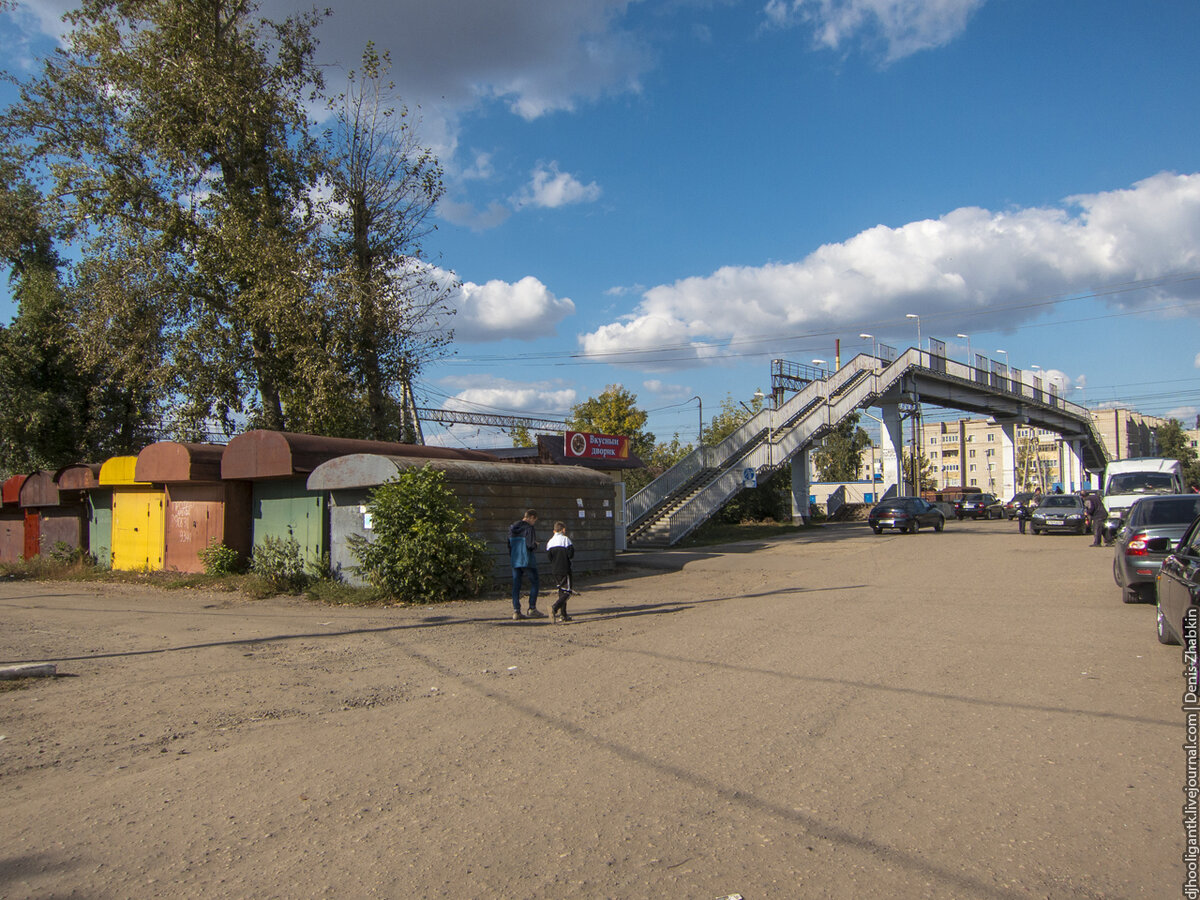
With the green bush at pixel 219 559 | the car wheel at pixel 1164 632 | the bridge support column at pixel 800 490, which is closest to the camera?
the car wheel at pixel 1164 632

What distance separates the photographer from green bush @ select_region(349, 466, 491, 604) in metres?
14.2

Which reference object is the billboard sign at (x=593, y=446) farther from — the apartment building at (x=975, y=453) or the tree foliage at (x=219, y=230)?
the apartment building at (x=975, y=453)

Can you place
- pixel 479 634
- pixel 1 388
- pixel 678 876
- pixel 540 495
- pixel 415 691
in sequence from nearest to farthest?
pixel 678 876, pixel 415 691, pixel 479 634, pixel 540 495, pixel 1 388

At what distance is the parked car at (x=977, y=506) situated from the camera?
163 feet

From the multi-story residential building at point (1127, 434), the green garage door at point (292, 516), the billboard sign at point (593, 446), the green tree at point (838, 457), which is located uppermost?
the multi-story residential building at point (1127, 434)

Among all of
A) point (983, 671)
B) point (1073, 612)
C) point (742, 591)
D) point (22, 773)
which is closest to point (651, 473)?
point (742, 591)

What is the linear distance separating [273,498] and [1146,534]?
1624 cm

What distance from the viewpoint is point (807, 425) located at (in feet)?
123

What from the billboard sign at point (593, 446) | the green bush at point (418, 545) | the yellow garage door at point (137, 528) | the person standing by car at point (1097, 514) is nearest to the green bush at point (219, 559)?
the yellow garage door at point (137, 528)

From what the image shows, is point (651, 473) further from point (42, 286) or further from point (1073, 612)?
point (1073, 612)

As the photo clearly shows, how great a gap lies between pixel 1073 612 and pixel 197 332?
73.4 ft

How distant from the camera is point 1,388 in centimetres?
2886

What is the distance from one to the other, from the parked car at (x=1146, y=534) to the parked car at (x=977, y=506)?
38.1 m

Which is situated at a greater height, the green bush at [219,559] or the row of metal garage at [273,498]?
the row of metal garage at [273,498]
